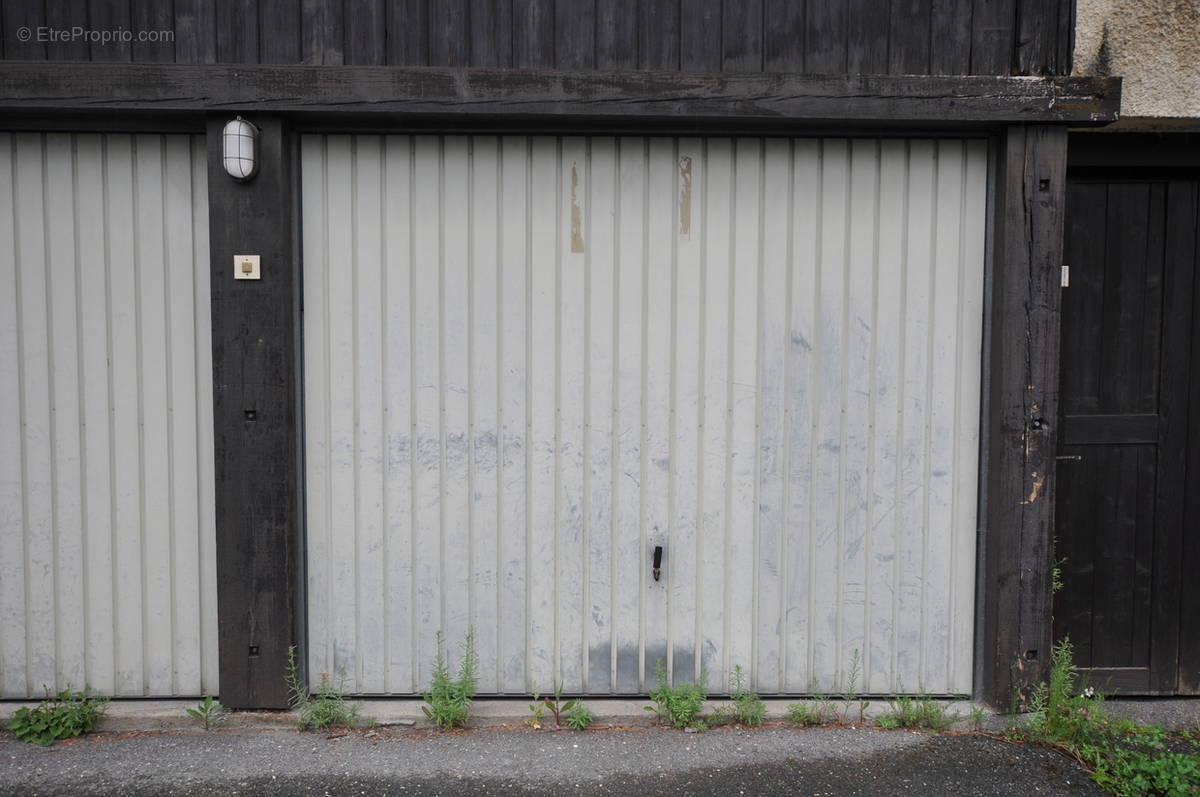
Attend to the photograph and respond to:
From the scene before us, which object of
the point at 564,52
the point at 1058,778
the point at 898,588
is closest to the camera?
the point at 1058,778

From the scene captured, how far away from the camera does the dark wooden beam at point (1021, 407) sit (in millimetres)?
3998

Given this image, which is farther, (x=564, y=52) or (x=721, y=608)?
(x=721, y=608)

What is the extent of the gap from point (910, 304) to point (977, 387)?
50 centimetres

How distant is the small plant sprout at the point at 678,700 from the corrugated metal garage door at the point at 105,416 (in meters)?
2.08

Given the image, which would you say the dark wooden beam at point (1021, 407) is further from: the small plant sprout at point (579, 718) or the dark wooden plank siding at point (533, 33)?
the dark wooden plank siding at point (533, 33)

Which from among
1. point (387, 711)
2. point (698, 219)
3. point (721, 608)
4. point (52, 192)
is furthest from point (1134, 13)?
point (52, 192)

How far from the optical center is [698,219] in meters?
4.16

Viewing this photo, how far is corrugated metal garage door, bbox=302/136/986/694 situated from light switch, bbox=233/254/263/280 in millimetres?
261

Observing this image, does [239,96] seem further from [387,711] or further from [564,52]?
[387,711]

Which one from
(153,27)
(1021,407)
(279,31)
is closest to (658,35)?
(279,31)

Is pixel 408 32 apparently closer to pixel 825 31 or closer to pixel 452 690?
pixel 825 31

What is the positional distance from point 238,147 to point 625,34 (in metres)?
1.73

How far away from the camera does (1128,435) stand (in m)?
4.40

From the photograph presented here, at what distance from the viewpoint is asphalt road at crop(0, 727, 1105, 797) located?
358 cm
